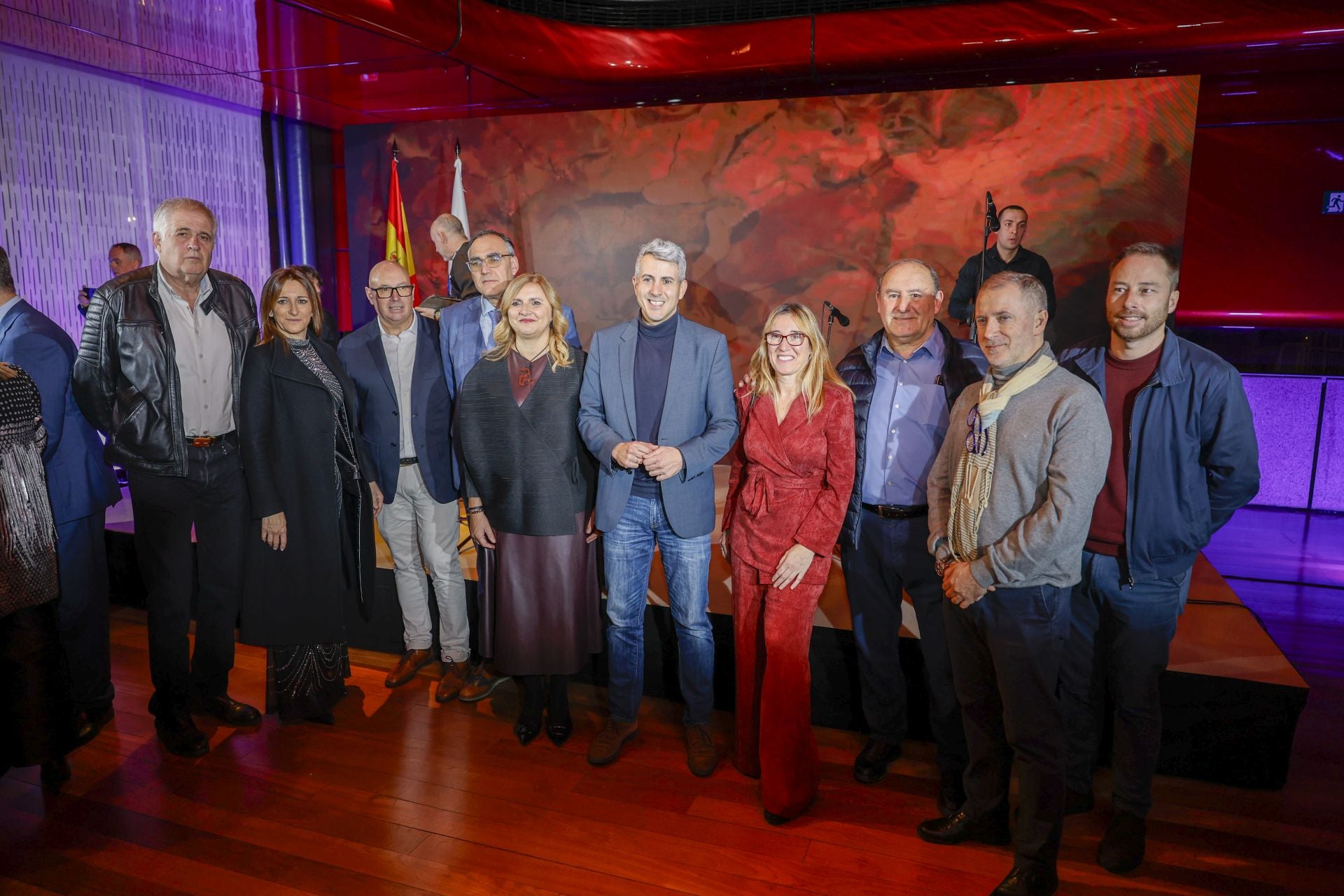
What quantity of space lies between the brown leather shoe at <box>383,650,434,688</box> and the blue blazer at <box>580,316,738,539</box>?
4.22ft

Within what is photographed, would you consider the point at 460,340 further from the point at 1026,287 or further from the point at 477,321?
the point at 1026,287

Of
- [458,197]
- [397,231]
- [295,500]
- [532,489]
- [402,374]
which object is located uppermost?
[458,197]

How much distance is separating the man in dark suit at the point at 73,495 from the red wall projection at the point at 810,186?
155 inches

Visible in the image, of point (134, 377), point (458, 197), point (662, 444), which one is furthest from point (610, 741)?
point (458, 197)

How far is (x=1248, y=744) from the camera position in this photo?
268cm

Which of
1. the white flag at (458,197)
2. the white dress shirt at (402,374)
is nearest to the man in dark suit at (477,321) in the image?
the white dress shirt at (402,374)

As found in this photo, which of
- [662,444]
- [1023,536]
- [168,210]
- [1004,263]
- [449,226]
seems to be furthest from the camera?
[1004,263]

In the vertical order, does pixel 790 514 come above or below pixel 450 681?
above

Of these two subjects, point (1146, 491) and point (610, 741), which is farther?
point (610, 741)

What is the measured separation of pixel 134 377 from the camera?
275 cm

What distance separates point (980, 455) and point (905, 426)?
0.47 m

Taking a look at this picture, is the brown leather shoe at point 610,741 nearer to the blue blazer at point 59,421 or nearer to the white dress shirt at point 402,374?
the white dress shirt at point 402,374

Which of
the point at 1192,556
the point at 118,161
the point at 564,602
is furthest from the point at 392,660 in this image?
the point at 118,161

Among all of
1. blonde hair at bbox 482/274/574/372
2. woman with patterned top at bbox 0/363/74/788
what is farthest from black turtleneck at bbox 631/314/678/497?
woman with patterned top at bbox 0/363/74/788
